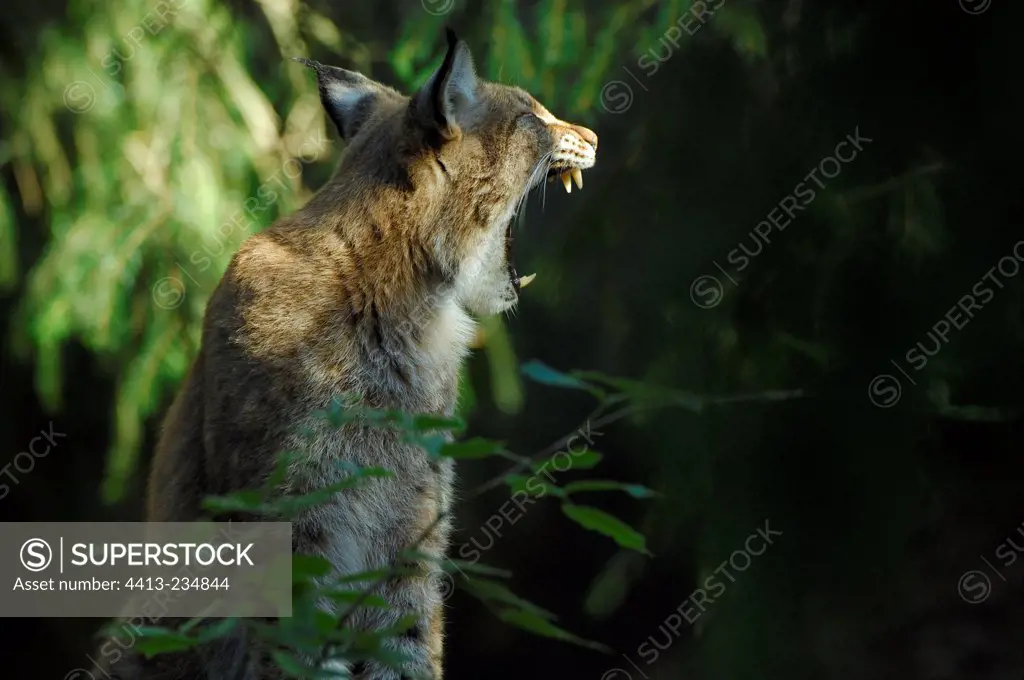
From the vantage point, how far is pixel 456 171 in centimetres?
356

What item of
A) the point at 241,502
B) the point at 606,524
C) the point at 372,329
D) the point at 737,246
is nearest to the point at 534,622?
the point at 606,524

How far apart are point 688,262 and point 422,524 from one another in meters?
2.02

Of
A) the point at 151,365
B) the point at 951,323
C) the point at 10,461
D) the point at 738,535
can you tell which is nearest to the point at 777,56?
the point at 951,323

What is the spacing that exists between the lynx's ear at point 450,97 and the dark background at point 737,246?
135 centimetres

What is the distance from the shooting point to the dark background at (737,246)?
4.83 meters

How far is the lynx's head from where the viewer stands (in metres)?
3.50

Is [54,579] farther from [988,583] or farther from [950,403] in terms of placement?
[988,583]

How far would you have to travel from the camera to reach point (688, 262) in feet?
16.5

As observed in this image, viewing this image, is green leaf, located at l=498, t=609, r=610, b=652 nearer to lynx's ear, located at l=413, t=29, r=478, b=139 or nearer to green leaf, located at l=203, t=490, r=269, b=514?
green leaf, located at l=203, t=490, r=269, b=514

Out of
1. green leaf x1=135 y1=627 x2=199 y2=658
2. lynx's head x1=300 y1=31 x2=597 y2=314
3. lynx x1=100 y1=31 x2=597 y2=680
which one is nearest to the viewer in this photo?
green leaf x1=135 y1=627 x2=199 y2=658

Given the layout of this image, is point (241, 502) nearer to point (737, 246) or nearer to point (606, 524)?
point (606, 524)

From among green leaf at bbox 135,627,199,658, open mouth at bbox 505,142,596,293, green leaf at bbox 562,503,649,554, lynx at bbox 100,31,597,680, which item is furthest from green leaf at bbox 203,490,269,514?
open mouth at bbox 505,142,596,293

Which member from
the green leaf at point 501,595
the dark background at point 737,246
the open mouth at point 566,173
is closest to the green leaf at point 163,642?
the green leaf at point 501,595

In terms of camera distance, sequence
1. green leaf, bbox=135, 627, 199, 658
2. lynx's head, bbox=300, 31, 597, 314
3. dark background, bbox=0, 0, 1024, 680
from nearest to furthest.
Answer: green leaf, bbox=135, 627, 199, 658 → lynx's head, bbox=300, 31, 597, 314 → dark background, bbox=0, 0, 1024, 680
